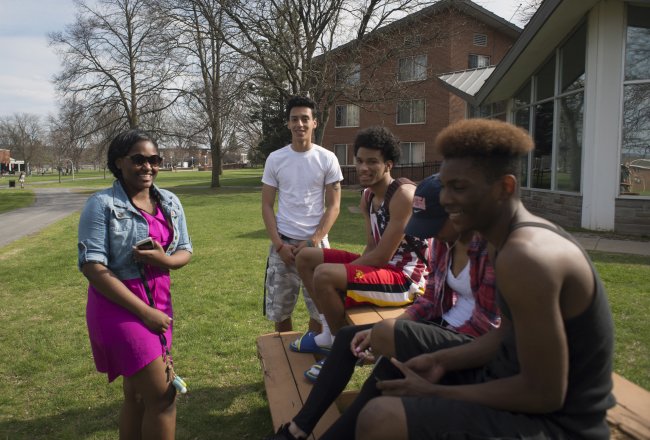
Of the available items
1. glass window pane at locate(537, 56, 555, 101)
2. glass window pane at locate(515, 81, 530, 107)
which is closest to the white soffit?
glass window pane at locate(515, 81, 530, 107)

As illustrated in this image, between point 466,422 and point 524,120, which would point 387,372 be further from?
point 524,120

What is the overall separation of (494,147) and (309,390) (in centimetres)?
205

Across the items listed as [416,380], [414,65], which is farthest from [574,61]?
[414,65]

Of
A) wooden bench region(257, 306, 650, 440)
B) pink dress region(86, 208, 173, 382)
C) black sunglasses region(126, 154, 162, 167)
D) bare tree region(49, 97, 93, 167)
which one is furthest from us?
bare tree region(49, 97, 93, 167)

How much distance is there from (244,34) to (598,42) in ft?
50.1

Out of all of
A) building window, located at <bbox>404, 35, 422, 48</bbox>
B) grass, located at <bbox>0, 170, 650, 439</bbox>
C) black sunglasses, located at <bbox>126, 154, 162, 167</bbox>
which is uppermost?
building window, located at <bbox>404, 35, 422, 48</bbox>

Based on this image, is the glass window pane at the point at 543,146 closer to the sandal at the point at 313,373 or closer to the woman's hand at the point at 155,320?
the sandal at the point at 313,373

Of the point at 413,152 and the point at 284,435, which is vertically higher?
the point at 413,152

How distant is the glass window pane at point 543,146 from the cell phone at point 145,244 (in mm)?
12071

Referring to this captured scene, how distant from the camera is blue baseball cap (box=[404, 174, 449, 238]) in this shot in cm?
253

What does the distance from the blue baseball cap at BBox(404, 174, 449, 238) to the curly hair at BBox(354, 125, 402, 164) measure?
78 cm

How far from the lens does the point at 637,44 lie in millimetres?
9891

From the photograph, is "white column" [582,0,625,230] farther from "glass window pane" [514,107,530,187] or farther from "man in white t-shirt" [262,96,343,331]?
"man in white t-shirt" [262,96,343,331]

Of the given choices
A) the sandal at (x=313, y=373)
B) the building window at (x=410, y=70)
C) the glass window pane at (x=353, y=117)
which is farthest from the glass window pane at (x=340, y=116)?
the sandal at (x=313, y=373)
